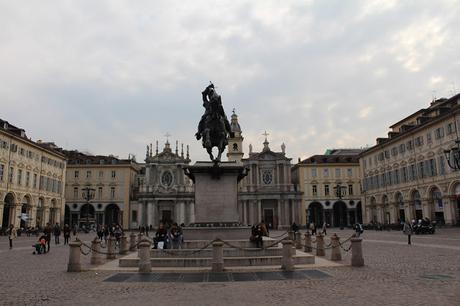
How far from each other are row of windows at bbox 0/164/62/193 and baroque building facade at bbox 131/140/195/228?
18.9 m

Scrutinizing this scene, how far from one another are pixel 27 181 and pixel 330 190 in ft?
185

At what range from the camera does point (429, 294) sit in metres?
9.38

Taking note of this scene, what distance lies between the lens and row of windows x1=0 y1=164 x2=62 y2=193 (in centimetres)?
4829

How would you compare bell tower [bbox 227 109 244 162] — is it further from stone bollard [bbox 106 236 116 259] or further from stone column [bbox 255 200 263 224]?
stone bollard [bbox 106 236 116 259]

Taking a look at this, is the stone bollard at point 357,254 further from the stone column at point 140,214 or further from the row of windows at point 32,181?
the stone column at point 140,214

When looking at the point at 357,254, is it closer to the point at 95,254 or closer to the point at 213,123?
the point at 213,123

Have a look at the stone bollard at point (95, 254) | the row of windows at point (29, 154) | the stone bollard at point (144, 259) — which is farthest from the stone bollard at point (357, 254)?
the row of windows at point (29, 154)

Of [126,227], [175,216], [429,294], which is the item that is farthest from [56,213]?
[429,294]

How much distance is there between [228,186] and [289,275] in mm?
5757

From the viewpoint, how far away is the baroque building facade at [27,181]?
4750cm

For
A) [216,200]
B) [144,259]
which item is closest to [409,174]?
[216,200]

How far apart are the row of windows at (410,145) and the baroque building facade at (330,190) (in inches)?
523

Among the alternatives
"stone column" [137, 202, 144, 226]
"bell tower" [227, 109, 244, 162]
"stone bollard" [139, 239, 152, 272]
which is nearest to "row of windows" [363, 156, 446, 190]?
"bell tower" [227, 109, 244, 162]

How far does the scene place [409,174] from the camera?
5200cm
